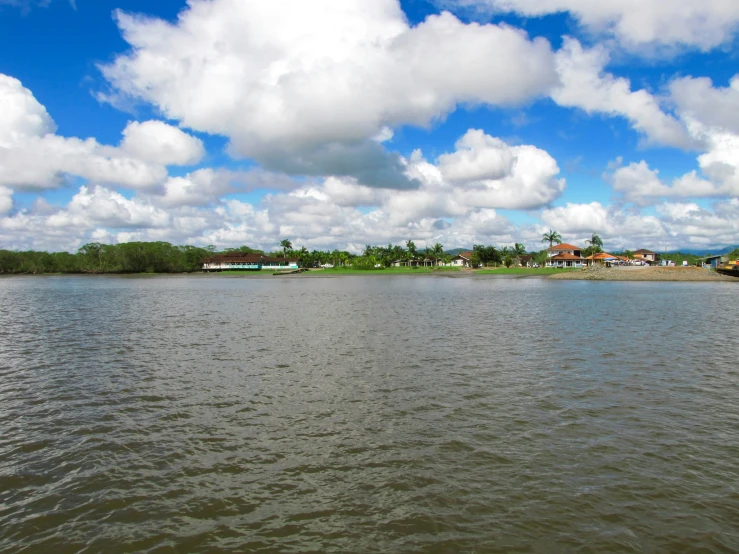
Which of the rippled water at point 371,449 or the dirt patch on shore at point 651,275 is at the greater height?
the dirt patch on shore at point 651,275

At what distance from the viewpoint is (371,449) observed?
487 inches

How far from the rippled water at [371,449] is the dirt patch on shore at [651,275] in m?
122

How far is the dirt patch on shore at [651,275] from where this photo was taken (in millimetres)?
132125

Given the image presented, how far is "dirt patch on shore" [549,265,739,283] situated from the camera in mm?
132125

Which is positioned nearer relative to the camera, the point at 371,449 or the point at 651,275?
the point at 371,449

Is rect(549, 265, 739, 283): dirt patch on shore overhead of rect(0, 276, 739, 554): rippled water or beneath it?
overhead

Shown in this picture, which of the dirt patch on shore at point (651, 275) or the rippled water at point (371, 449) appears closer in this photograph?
the rippled water at point (371, 449)

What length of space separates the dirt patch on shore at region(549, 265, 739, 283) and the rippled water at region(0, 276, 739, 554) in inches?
4793

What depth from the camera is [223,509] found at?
30.7 ft

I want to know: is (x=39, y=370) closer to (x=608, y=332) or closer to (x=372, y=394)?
(x=372, y=394)

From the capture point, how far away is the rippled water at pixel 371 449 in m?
8.62

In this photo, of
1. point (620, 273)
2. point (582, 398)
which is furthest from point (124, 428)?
point (620, 273)

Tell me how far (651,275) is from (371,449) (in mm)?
150264

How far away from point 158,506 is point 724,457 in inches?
546
